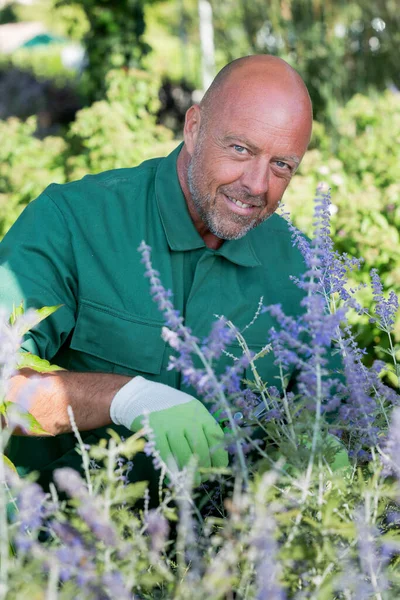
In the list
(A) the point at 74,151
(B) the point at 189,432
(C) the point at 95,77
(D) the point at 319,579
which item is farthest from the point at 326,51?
(D) the point at 319,579

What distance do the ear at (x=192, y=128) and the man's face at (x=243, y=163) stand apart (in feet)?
0.19

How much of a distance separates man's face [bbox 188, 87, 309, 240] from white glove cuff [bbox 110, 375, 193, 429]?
0.62m

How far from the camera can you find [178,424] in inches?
62.9

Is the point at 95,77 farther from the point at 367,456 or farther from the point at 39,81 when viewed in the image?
the point at 39,81

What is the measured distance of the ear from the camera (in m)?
2.26

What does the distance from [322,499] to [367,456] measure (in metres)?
0.36

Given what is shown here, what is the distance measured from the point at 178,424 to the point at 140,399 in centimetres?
11

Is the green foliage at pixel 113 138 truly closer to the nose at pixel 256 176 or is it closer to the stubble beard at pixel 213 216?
the stubble beard at pixel 213 216

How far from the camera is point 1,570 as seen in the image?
0.91m

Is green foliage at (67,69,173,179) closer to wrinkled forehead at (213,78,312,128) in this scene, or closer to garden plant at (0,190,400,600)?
wrinkled forehead at (213,78,312,128)

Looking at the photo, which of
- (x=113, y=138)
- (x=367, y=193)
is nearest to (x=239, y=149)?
(x=367, y=193)

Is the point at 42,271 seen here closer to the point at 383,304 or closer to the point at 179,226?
the point at 179,226

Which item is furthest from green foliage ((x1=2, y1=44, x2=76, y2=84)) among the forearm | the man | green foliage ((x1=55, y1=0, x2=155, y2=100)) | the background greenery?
the forearm

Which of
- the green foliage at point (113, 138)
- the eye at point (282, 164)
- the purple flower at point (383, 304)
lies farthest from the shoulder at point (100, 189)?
the green foliage at point (113, 138)
